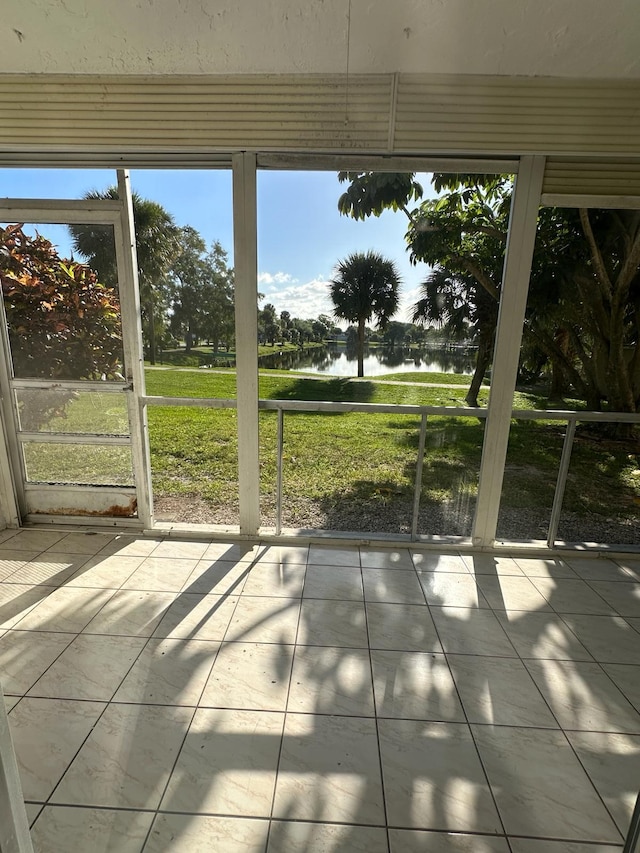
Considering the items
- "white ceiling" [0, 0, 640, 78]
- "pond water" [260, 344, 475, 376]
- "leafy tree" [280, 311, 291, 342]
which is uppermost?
"white ceiling" [0, 0, 640, 78]

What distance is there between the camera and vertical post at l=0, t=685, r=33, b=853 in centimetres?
67

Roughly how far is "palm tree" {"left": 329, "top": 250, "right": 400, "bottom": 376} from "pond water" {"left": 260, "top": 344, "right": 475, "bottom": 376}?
8 centimetres

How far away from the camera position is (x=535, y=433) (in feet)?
8.96

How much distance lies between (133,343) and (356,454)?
5.42 feet

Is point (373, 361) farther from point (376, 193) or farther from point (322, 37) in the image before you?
point (322, 37)

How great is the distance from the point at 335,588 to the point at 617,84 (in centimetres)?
303

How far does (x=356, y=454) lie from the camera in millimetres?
2824

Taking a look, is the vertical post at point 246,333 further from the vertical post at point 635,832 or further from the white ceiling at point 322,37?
the vertical post at point 635,832

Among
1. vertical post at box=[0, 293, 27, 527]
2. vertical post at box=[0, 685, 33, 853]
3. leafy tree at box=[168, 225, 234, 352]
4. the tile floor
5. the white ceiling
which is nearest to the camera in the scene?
vertical post at box=[0, 685, 33, 853]

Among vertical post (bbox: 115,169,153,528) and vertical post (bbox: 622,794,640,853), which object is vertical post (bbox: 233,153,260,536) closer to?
vertical post (bbox: 115,169,153,528)

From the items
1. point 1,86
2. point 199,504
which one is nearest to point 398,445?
point 199,504

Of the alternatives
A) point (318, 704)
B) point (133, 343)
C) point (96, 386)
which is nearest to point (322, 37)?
point (133, 343)

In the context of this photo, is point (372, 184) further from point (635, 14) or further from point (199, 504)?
point (199, 504)

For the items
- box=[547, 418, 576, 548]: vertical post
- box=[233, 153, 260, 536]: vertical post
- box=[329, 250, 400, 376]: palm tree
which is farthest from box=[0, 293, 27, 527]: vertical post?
box=[547, 418, 576, 548]: vertical post
